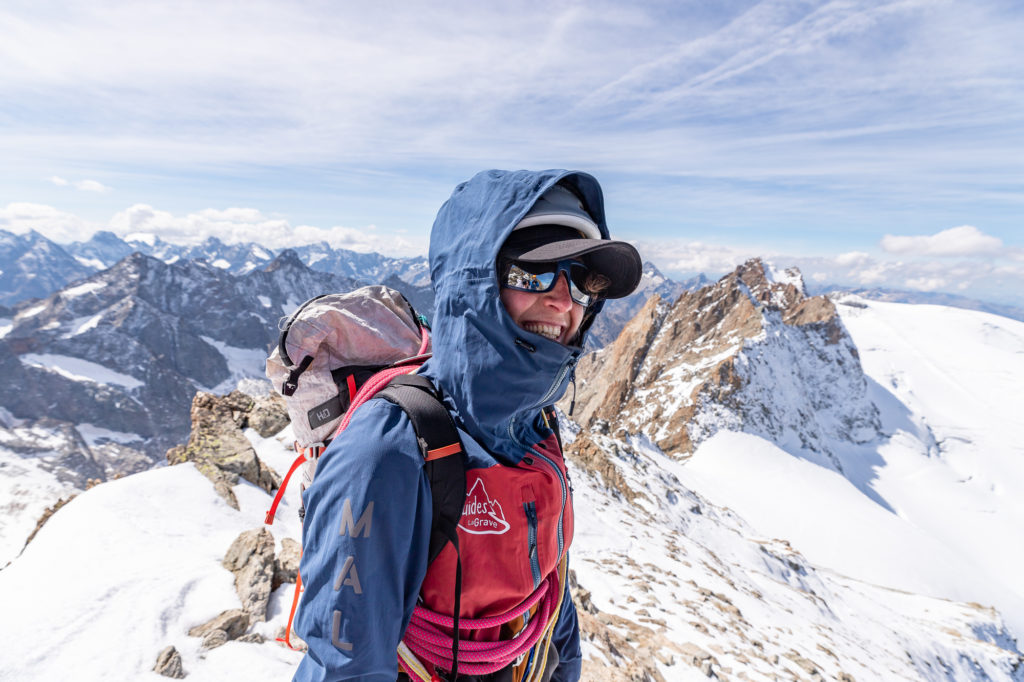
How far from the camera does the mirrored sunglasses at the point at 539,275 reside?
225 cm

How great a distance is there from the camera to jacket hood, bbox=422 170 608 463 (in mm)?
2184

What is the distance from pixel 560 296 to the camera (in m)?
2.33

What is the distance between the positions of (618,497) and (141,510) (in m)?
18.1

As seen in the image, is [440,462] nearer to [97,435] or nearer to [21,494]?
[21,494]

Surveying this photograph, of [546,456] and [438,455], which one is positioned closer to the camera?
[438,455]

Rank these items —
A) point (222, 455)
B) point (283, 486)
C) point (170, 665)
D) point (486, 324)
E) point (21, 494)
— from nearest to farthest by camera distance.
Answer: point (486, 324), point (283, 486), point (170, 665), point (222, 455), point (21, 494)

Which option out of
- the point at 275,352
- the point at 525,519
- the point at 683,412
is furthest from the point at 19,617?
the point at 683,412

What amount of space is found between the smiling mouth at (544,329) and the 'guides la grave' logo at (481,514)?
2.66ft

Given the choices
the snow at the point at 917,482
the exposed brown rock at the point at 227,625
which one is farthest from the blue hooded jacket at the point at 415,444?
the snow at the point at 917,482

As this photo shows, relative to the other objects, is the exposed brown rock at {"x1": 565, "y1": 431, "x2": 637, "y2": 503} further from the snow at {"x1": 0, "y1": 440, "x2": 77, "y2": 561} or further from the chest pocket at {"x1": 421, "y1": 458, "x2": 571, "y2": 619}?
the snow at {"x1": 0, "y1": 440, "x2": 77, "y2": 561}

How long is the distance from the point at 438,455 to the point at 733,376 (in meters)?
62.9

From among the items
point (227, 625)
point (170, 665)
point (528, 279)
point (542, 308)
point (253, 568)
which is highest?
point (528, 279)

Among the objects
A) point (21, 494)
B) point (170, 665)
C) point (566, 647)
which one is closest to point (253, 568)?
point (170, 665)

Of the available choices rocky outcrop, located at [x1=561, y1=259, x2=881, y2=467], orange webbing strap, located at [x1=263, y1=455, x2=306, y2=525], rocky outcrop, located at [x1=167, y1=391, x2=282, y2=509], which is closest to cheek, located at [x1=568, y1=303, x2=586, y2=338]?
orange webbing strap, located at [x1=263, y1=455, x2=306, y2=525]
